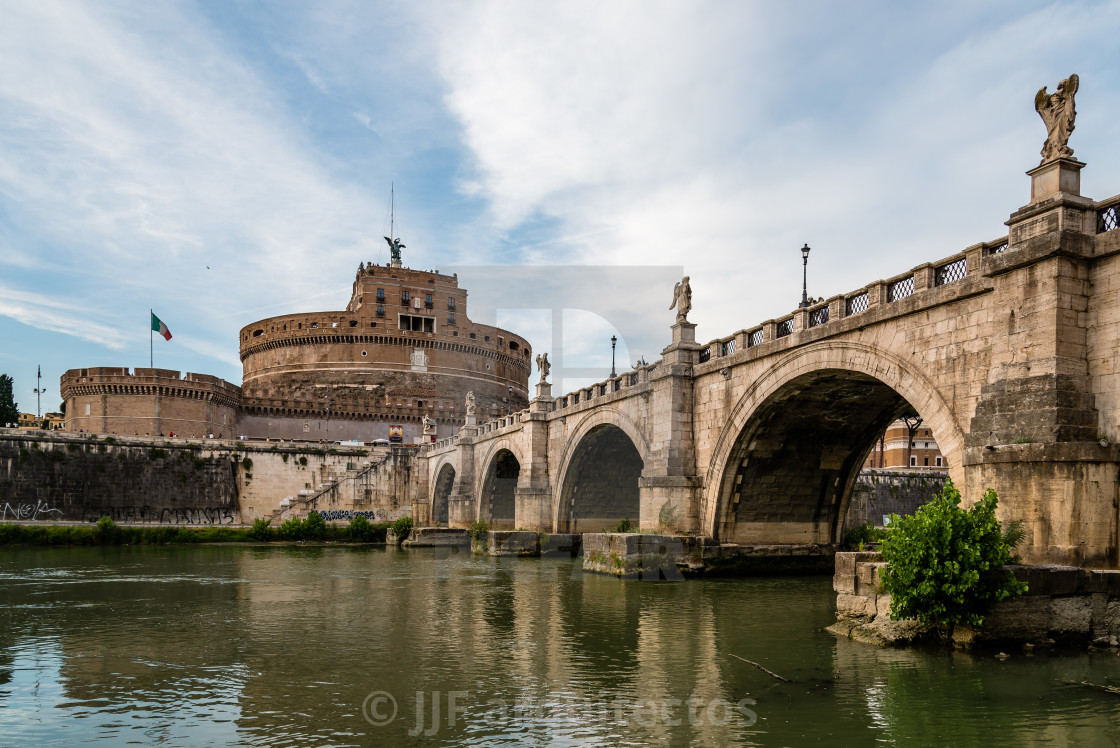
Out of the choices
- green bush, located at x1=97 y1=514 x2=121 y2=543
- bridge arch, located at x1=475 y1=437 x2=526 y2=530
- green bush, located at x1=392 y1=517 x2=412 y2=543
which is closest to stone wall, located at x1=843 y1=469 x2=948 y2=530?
bridge arch, located at x1=475 y1=437 x2=526 y2=530

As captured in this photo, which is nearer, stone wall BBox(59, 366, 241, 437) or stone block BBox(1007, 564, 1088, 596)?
stone block BBox(1007, 564, 1088, 596)

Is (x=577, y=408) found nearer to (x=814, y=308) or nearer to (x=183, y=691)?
(x=814, y=308)

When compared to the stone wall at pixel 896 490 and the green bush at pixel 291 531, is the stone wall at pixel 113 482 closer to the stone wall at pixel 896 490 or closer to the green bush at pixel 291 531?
the green bush at pixel 291 531

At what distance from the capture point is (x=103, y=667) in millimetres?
12055

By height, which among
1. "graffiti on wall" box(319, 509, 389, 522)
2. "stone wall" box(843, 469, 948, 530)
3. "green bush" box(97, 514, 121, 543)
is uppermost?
"stone wall" box(843, 469, 948, 530)

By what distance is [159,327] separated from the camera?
60969 mm

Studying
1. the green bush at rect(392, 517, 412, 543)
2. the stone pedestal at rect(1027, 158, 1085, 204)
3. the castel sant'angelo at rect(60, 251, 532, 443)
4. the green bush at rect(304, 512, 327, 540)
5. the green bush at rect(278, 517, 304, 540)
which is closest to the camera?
the stone pedestal at rect(1027, 158, 1085, 204)

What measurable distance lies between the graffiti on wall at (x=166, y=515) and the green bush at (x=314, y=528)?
415 inches

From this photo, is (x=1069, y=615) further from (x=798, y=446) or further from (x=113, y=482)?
(x=113, y=482)

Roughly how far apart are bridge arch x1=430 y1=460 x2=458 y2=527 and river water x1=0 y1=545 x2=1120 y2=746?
1444 inches

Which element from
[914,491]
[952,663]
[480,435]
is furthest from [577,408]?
[914,491]

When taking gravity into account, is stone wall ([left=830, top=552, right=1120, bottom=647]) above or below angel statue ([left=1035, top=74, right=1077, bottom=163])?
below

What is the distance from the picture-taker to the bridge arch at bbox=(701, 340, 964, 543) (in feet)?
69.6

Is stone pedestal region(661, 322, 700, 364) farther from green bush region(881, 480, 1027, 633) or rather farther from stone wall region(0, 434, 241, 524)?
stone wall region(0, 434, 241, 524)
